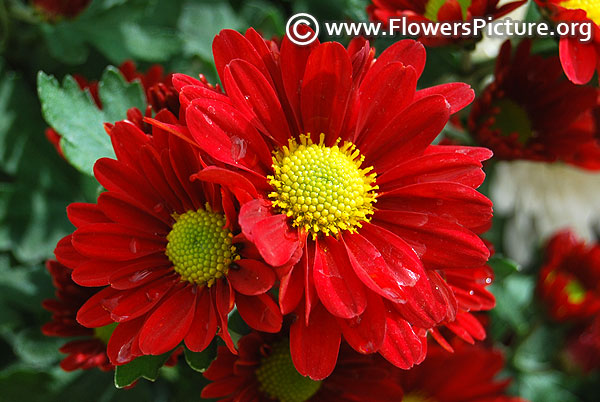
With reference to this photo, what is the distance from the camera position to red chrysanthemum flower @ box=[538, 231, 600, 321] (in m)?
1.15

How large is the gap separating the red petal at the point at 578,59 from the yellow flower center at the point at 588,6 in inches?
3.5

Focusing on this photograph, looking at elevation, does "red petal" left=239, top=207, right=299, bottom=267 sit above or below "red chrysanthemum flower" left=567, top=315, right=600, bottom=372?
above

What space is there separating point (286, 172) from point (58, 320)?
332 mm

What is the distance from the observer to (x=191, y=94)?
58 centimetres

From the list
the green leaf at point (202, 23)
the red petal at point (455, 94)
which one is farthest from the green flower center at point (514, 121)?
the green leaf at point (202, 23)

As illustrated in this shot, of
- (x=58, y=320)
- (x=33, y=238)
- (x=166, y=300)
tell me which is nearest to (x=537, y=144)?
(x=166, y=300)

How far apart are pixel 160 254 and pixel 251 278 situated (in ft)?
0.43

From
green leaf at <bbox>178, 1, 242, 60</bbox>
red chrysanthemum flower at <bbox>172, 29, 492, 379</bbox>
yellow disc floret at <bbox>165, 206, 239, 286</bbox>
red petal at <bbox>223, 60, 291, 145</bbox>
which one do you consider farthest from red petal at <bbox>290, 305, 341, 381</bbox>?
green leaf at <bbox>178, 1, 242, 60</bbox>

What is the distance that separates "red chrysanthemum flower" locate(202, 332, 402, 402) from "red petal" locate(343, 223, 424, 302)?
0.45ft

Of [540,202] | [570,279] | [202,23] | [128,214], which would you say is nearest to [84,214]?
[128,214]

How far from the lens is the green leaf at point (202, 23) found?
110cm

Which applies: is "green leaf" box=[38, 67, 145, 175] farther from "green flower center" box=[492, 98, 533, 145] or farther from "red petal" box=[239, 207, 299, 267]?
"green flower center" box=[492, 98, 533, 145]

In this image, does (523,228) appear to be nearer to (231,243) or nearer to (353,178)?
(353,178)

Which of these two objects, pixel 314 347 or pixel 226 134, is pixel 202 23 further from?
pixel 314 347
